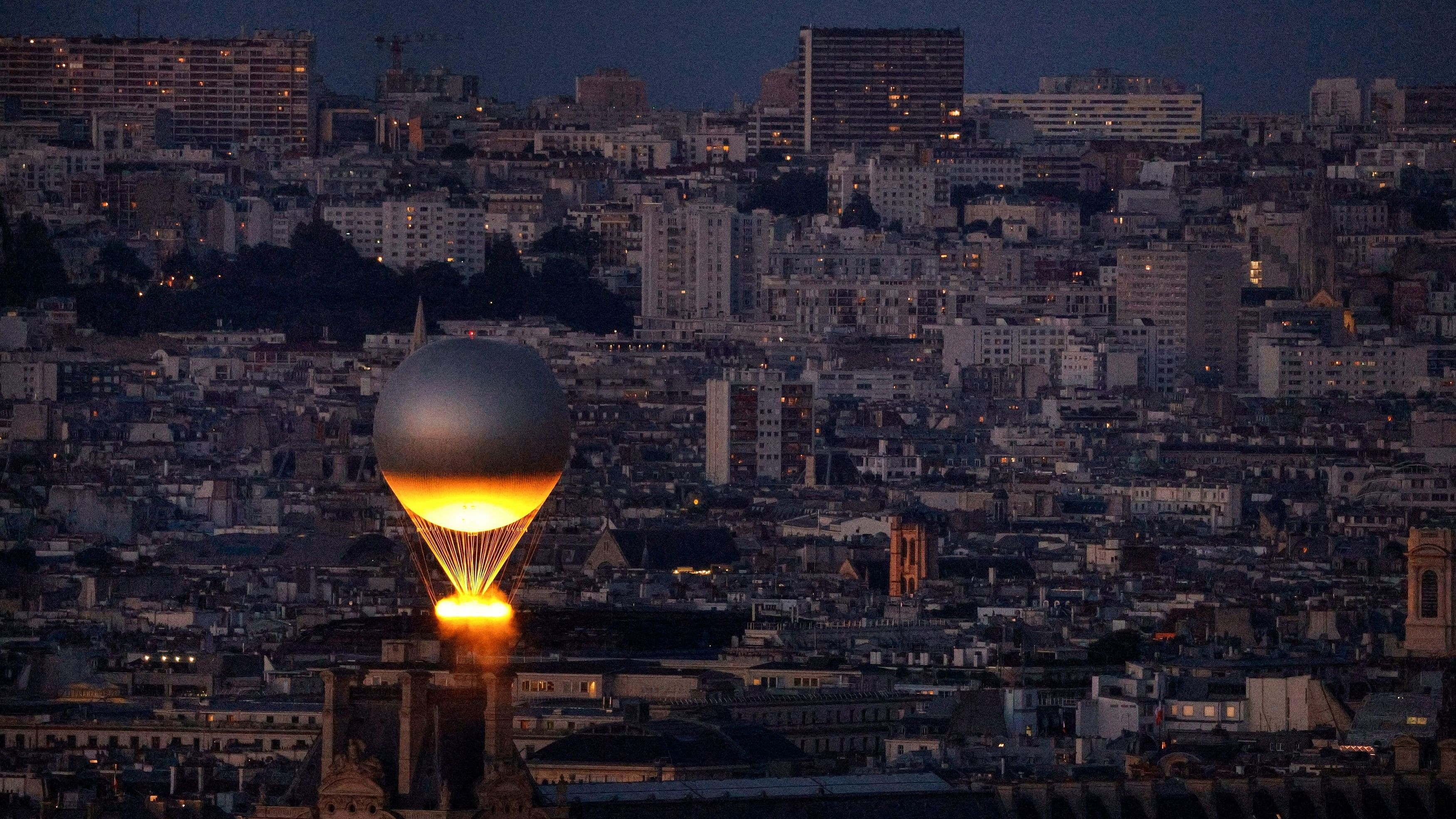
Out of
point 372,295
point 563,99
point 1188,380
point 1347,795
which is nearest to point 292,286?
point 372,295

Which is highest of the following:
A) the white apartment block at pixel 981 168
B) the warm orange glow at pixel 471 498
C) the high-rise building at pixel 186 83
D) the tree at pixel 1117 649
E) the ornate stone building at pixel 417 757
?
the high-rise building at pixel 186 83

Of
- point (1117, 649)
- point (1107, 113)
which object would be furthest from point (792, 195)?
point (1117, 649)

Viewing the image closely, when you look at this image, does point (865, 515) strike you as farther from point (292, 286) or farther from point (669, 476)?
point (292, 286)

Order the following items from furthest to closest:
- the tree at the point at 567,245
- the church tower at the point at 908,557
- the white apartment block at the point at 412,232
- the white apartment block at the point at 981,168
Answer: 1. the white apartment block at the point at 981,168
2. the tree at the point at 567,245
3. the white apartment block at the point at 412,232
4. the church tower at the point at 908,557

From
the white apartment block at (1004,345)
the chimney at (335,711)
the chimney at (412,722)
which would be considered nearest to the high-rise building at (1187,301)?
the white apartment block at (1004,345)

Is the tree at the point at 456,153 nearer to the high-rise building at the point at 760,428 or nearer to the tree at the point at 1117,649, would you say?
the high-rise building at the point at 760,428

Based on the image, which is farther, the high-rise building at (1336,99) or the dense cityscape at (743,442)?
the high-rise building at (1336,99)

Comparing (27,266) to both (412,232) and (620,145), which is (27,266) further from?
(620,145)
